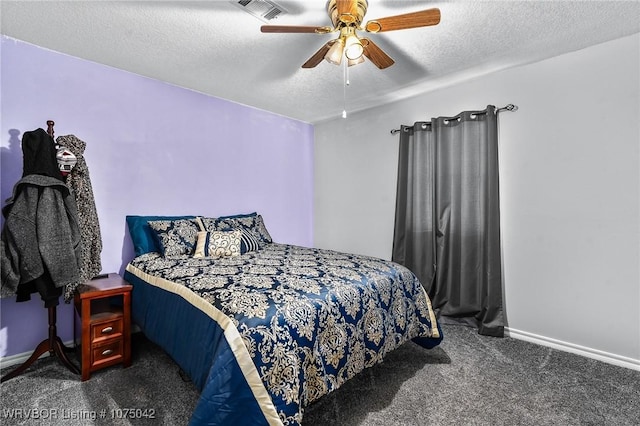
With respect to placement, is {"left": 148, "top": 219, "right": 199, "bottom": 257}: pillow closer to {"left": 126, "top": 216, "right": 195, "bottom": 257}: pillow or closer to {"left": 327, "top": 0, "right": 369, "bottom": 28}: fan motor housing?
{"left": 126, "top": 216, "right": 195, "bottom": 257}: pillow

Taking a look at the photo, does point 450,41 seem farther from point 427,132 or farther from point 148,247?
point 148,247

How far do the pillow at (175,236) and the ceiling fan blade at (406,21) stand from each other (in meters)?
2.13

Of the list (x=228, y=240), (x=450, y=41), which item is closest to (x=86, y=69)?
(x=228, y=240)

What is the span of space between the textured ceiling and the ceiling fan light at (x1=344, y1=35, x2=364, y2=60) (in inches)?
13.4

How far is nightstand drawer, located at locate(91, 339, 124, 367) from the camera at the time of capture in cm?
205

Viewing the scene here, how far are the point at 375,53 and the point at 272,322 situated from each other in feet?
5.61

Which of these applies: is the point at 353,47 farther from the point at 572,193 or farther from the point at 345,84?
the point at 572,193

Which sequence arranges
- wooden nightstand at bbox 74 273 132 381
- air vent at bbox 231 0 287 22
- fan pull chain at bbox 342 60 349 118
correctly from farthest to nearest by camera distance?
1. fan pull chain at bbox 342 60 349 118
2. wooden nightstand at bbox 74 273 132 381
3. air vent at bbox 231 0 287 22

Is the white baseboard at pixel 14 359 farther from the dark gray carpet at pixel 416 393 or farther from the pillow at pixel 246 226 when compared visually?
the pillow at pixel 246 226

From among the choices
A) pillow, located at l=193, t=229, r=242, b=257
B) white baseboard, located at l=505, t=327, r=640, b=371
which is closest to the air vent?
pillow, located at l=193, t=229, r=242, b=257

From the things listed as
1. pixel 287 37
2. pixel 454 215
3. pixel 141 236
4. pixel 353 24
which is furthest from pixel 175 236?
pixel 454 215

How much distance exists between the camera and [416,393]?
1879 mm

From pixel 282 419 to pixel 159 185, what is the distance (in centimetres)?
246

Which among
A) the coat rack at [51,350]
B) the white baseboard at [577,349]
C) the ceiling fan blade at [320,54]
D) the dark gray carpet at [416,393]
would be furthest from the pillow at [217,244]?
the white baseboard at [577,349]
